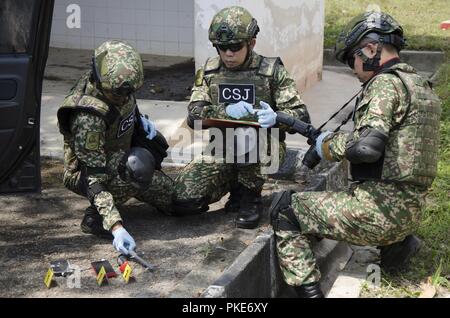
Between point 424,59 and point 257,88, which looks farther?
point 424,59

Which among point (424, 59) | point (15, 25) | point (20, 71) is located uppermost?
point (15, 25)

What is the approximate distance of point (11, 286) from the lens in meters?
4.29

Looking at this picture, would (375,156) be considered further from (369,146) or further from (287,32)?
(287,32)

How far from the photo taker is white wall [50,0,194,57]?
10.2m

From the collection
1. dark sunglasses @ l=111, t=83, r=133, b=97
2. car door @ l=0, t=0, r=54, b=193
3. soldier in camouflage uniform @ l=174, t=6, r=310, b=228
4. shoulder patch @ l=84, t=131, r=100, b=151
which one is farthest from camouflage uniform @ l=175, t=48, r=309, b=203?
car door @ l=0, t=0, r=54, b=193

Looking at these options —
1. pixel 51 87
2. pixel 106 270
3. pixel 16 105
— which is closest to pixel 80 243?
pixel 106 270

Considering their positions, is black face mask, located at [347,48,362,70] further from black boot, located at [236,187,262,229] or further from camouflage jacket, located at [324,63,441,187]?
black boot, located at [236,187,262,229]

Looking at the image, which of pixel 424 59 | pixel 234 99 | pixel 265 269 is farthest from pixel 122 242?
pixel 424 59

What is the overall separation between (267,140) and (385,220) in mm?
1282

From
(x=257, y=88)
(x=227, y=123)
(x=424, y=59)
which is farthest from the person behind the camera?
(x=424, y=59)

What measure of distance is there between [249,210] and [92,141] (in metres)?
1.14

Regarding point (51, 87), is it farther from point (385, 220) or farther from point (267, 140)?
point (385, 220)

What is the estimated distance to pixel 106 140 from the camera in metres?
4.89

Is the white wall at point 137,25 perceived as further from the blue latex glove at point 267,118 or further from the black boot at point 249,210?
the blue latex glove at point 267,118
